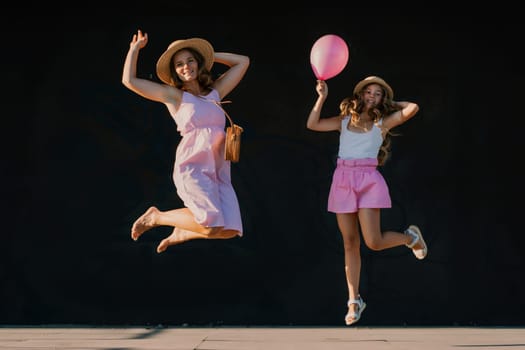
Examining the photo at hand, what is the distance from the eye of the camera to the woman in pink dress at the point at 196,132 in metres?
6.27

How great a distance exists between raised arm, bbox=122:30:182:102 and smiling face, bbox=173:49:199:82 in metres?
0.10

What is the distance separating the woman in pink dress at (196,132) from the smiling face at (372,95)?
773 mm

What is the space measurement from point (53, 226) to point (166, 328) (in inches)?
45.4

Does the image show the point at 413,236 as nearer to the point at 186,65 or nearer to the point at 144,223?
the point at 144,223

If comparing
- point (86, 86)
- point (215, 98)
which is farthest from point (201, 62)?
point (86, 86)

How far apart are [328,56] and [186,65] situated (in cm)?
81

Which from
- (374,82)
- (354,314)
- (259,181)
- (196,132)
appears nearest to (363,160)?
(374,82)

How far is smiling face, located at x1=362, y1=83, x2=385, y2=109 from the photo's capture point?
677 cm

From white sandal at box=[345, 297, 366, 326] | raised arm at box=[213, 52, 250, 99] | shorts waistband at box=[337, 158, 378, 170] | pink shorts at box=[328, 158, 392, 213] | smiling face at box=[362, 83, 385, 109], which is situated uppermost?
raised arm at box=[213, 52, 250, 99]

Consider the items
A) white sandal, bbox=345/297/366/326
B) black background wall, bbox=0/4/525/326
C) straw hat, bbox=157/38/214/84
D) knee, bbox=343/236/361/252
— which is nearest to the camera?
straw hat, bbox=157/38/214/84

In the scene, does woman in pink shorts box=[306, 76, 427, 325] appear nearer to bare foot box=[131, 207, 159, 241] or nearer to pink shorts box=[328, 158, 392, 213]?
pink shorts box=[328, 158, 392, 213]

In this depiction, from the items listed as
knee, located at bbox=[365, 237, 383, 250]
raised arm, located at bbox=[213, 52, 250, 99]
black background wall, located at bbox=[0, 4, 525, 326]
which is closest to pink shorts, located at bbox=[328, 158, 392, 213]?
knee, located at bbox=[365, 237, 383, 250]

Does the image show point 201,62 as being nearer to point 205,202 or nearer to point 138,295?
point 205,202

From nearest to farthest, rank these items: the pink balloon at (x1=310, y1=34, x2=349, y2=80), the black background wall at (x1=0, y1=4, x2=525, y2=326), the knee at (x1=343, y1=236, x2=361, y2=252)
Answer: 1. the pink balloon at (x1=310, y1=34, x2=349, y2=80)
2. the knee at (x1=343, y1=236, x2=361, y2=252)
3. the black background wall at (x1=0, y1=4, x2=525, y2=326)
